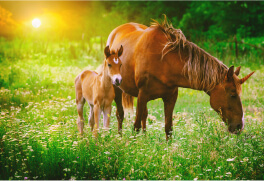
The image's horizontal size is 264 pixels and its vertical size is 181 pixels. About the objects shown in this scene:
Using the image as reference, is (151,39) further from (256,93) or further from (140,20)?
(140,20)

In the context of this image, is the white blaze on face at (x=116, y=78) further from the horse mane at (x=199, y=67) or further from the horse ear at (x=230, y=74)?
the horse ear at (x=230, y=74)

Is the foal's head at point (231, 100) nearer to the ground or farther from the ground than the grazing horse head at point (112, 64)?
nearer to the ground

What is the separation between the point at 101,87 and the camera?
6.45m

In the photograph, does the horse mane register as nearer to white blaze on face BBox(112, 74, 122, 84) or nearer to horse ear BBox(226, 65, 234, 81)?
horse ear BBox(226, 65, 234, 81)

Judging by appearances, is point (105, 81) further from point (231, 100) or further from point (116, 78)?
point (231, 100)

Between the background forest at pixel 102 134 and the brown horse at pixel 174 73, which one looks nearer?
the background forest at pixel 102 134

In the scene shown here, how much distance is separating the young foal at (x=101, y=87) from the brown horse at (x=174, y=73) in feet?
1.69

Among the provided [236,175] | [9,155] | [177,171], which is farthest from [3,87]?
[236,175]

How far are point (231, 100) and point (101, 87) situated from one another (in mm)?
2526

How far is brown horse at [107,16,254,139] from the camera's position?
18.4 ft

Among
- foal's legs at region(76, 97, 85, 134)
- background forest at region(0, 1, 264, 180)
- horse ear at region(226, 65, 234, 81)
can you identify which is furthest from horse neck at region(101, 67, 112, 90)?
horse ear at region(226, 65, 234, 81)

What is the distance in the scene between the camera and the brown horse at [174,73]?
5.60 meters

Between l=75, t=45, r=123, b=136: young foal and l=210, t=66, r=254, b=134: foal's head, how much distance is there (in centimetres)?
181

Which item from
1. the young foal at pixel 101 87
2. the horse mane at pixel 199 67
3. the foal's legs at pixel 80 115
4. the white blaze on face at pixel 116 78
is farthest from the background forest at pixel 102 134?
the white blaze on face at pixel 116 78
